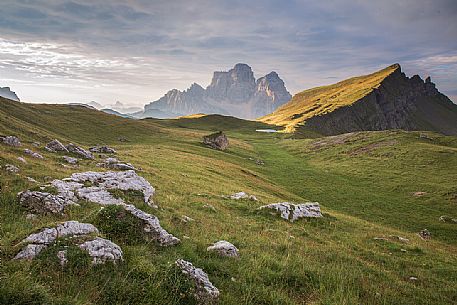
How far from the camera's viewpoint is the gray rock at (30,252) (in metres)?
7.40

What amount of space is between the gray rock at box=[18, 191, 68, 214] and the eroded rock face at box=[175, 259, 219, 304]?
730 centimetres

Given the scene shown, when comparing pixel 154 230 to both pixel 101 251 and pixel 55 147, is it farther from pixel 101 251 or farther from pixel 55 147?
pixel 55 147

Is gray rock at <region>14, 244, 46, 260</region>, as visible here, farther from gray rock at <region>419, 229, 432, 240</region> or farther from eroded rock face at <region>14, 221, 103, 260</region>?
gray rock at <region>419, 229, 432, 240</region>

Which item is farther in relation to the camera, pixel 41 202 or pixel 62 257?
pixel 41 202

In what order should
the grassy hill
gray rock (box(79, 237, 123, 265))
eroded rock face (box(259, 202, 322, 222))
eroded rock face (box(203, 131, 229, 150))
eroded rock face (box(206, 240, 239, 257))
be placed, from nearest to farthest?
the grassy hill, gray rock (box(79, 237, 123, 265)), eroded rock face (box(206, 240, 239, 257)), eroded rock face (box(259, 202, 322, 222)), eroded rock face (box(203, 131, 229, 150))

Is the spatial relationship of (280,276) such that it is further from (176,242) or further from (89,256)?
(89,256)

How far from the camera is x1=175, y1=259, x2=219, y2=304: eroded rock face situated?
7.92 m

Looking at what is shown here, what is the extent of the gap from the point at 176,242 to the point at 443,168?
68.7 meters

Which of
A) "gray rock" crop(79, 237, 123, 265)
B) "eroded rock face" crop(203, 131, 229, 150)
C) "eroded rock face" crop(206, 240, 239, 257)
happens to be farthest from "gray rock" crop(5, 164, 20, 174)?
"eroded rock face" crop(203, 131, 229, 150)

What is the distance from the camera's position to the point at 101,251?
8.27m

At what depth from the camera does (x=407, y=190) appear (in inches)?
2029

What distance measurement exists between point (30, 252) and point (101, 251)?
1.75 metres

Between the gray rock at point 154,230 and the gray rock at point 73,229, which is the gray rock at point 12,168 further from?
the gray rock at point 73,229

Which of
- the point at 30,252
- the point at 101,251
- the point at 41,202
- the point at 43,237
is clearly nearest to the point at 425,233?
the point at 101,251
